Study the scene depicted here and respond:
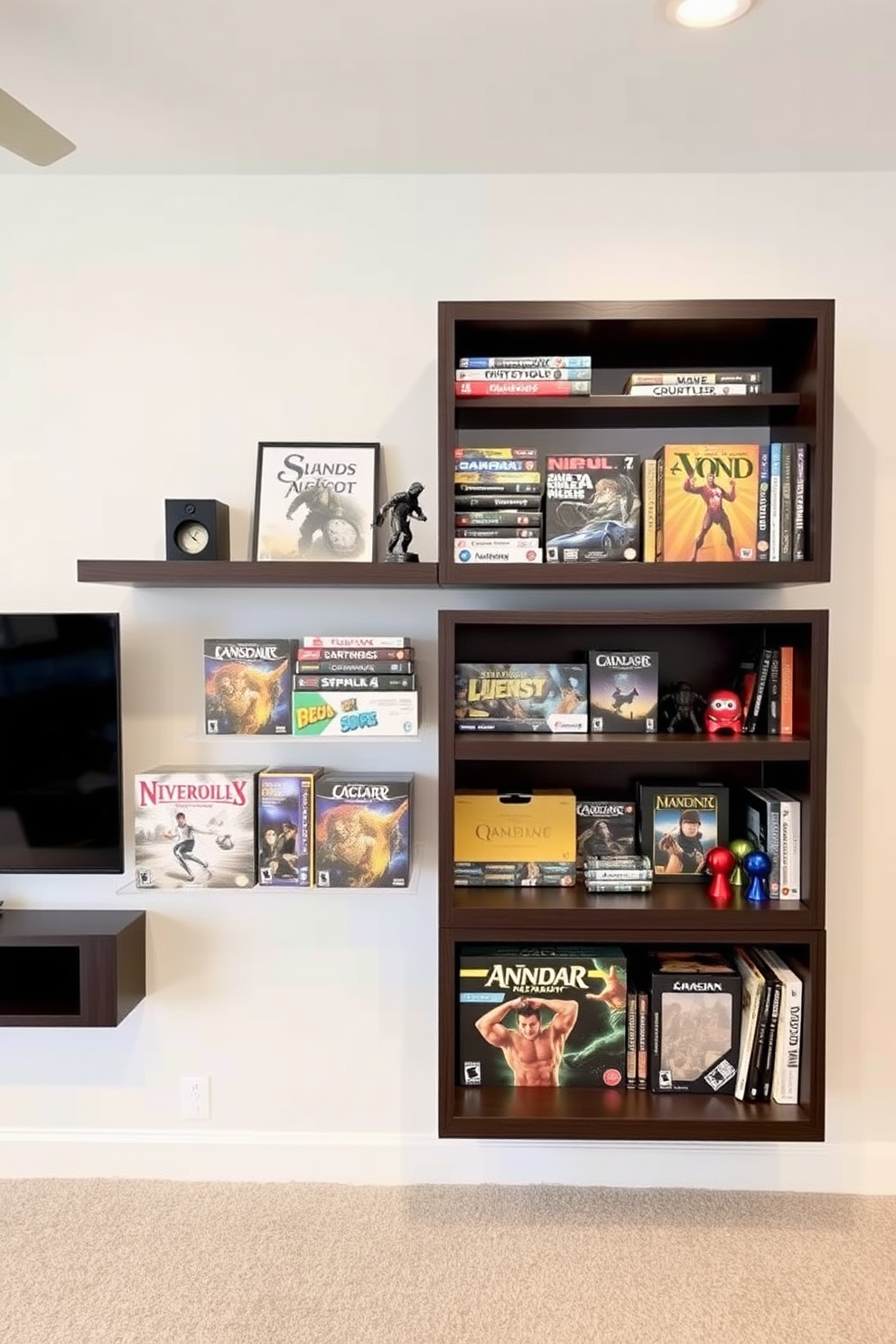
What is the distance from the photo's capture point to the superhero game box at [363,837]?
6.27 feet

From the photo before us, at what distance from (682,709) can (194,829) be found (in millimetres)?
1163

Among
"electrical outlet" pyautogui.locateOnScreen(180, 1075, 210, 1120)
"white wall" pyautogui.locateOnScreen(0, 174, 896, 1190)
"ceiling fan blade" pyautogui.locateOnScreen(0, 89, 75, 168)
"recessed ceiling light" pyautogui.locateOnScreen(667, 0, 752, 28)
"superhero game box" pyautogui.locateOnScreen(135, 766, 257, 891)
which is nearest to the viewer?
"ceiling fan blade" pyautogui.locateOnScreen(0, 89, 75, 168)

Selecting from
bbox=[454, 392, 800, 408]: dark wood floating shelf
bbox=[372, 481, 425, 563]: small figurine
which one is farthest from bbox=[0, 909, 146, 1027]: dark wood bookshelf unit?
bbox=[454, 392, 800, 408]: dark wood floating shelf

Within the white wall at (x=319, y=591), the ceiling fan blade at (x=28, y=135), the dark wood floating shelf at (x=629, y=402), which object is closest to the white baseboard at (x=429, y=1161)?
the white wall at (x=319, y=591)

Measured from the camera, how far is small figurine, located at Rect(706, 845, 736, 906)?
6.11 ft

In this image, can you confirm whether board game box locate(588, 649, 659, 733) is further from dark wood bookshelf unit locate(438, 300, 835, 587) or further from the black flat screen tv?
the black flat screen tv

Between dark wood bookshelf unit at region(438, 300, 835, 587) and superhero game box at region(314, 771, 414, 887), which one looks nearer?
dark wood bookshelf unit at region(438, 300, 835, 587)

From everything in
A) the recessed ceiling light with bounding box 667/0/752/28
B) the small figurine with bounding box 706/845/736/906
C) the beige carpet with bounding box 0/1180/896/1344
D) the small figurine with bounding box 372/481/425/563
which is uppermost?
the recessed ceiling light with bounding box 667/0/752/28

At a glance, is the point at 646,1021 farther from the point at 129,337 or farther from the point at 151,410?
the point at 129,337

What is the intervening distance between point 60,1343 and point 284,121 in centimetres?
257

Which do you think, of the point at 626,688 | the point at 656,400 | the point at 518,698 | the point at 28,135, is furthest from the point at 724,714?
the point at 28,135

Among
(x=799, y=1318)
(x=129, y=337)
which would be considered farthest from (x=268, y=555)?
(x=799, y=1318)

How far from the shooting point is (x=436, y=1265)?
6.14 ft

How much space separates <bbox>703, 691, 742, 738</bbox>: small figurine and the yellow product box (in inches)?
14.3
